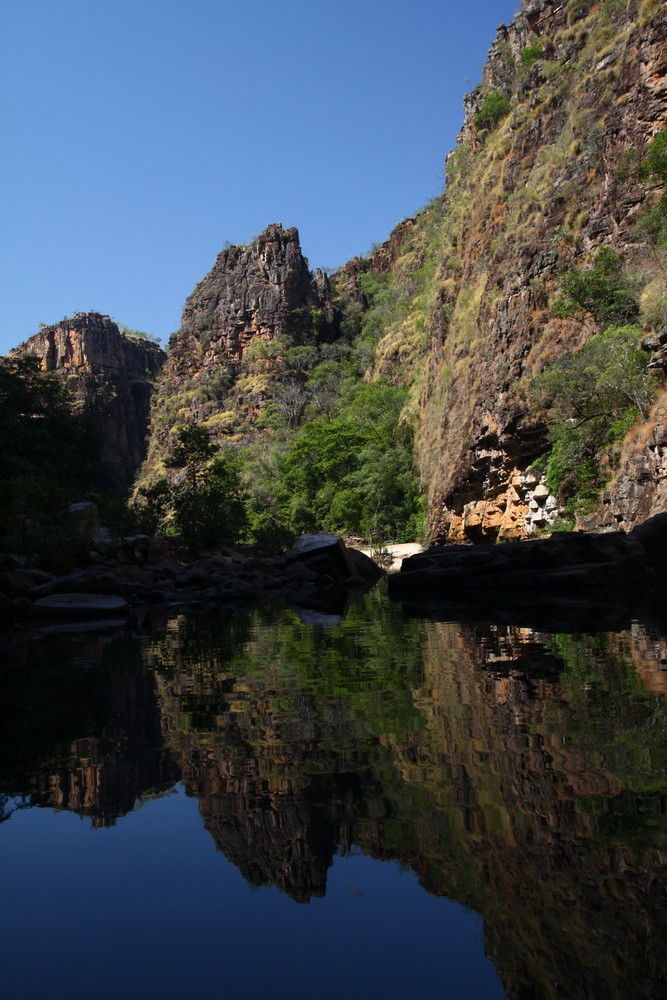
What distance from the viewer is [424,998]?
1410mm

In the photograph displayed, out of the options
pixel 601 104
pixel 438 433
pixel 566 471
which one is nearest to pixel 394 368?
pixel 438 433

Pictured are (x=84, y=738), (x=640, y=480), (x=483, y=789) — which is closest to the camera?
(x=483, y=789)

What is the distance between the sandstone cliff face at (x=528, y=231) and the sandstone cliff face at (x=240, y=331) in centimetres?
3387

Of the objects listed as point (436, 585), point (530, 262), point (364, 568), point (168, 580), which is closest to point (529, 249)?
point (530, 262)

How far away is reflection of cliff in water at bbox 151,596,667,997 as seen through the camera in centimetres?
162

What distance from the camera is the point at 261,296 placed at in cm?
7175

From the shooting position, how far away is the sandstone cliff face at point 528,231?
2247cm

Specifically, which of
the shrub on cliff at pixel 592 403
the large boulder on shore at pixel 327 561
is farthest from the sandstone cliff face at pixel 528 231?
the large boulder on shore at pixel 327 561

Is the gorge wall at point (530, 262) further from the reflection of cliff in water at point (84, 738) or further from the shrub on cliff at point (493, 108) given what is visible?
the reflection of cliff in water at point (84, 738)

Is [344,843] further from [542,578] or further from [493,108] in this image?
[493,108]

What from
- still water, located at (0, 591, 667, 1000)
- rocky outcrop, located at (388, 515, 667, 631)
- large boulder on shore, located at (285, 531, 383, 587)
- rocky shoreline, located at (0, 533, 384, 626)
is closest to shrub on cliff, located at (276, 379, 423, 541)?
rocky shoreline, located at (0, 533, 384, 626)

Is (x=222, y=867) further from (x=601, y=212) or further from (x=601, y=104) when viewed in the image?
(x=601, y=104)

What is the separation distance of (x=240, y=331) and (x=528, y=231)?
49.3 m

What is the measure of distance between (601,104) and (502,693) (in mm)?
26255
